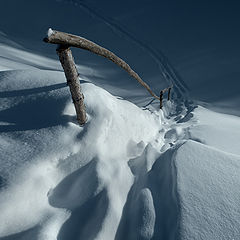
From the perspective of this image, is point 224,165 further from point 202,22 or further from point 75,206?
point 202,22

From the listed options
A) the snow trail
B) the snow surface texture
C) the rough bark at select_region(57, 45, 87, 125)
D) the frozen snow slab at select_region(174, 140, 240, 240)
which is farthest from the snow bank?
the snow trail

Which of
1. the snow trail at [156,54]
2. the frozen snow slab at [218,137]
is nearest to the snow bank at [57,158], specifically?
the frozen snow slab at [218,137]

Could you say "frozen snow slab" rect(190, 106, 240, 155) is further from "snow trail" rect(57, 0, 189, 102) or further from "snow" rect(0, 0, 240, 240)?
"snow trail" rect(57, 0, 189, 102)

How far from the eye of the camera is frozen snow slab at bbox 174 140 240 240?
→ 137 centimetres

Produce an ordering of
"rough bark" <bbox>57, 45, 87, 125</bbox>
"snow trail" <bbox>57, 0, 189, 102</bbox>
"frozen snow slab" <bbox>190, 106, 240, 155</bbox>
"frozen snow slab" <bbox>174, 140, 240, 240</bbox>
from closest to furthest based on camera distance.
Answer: "frozen snow slab" <bbox>174, 140, 240, 240</bbox>
"rough bark" <bbox>57, 45, 87, 125</bbox>
"frozen snow slab" <bbox>190, 106, 240, 155</bbox>
"snow trail" <bbox>57, 0, 189, 102</bbox>

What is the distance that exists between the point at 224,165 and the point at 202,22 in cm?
1208

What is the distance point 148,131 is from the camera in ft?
10.8

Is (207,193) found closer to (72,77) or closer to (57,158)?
(57,158)

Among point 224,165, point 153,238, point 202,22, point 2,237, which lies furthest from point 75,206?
point 202,22

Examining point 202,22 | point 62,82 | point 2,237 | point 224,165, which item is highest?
point 202,22

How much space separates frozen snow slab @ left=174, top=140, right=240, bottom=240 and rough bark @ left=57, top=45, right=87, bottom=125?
3.09ft

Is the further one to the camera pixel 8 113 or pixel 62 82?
pixel 62 82

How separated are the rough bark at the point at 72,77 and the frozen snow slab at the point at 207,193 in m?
0.94

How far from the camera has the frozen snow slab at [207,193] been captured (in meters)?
1.37
